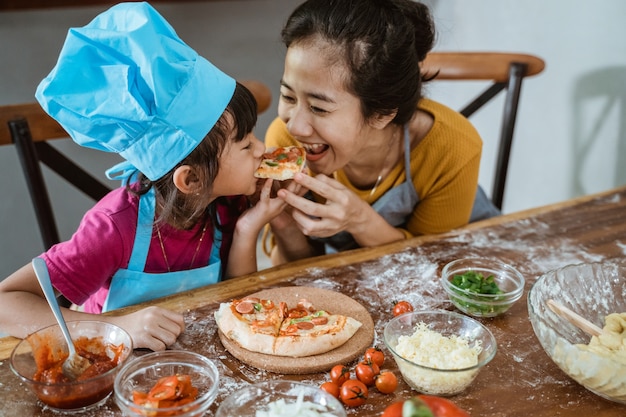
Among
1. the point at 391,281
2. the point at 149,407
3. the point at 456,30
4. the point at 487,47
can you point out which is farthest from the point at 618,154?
the point at 149,407

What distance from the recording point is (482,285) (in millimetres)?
1774

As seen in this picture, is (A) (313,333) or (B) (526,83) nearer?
(A) (313,333)

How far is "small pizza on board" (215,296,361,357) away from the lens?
1.53 m

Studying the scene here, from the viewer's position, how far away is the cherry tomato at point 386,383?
1.42 metres

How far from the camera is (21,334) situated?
5.26ft

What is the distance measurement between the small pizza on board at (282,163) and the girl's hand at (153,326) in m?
0.59

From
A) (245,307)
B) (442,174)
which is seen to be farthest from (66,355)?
(442,174)

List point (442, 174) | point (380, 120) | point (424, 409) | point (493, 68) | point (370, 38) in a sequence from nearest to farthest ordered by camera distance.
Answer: point (424, 409)
point (370, 38)
point (380, 120)
point (442, 174)
point (493, 68)

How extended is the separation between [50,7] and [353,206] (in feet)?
7.32

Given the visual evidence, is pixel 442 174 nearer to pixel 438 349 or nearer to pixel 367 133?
pixel 367 133

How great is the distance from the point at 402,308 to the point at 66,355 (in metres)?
0.88

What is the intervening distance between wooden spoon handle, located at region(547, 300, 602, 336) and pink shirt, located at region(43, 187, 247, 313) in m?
1.11

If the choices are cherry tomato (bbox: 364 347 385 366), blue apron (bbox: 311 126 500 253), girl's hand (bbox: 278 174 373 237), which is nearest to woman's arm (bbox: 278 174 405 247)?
girl's hand (bbox: 278 174 373 237)

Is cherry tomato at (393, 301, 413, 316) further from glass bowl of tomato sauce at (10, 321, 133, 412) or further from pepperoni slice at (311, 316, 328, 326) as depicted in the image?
glass bowl of tomato sauce at (10, 321, 133, 412)
